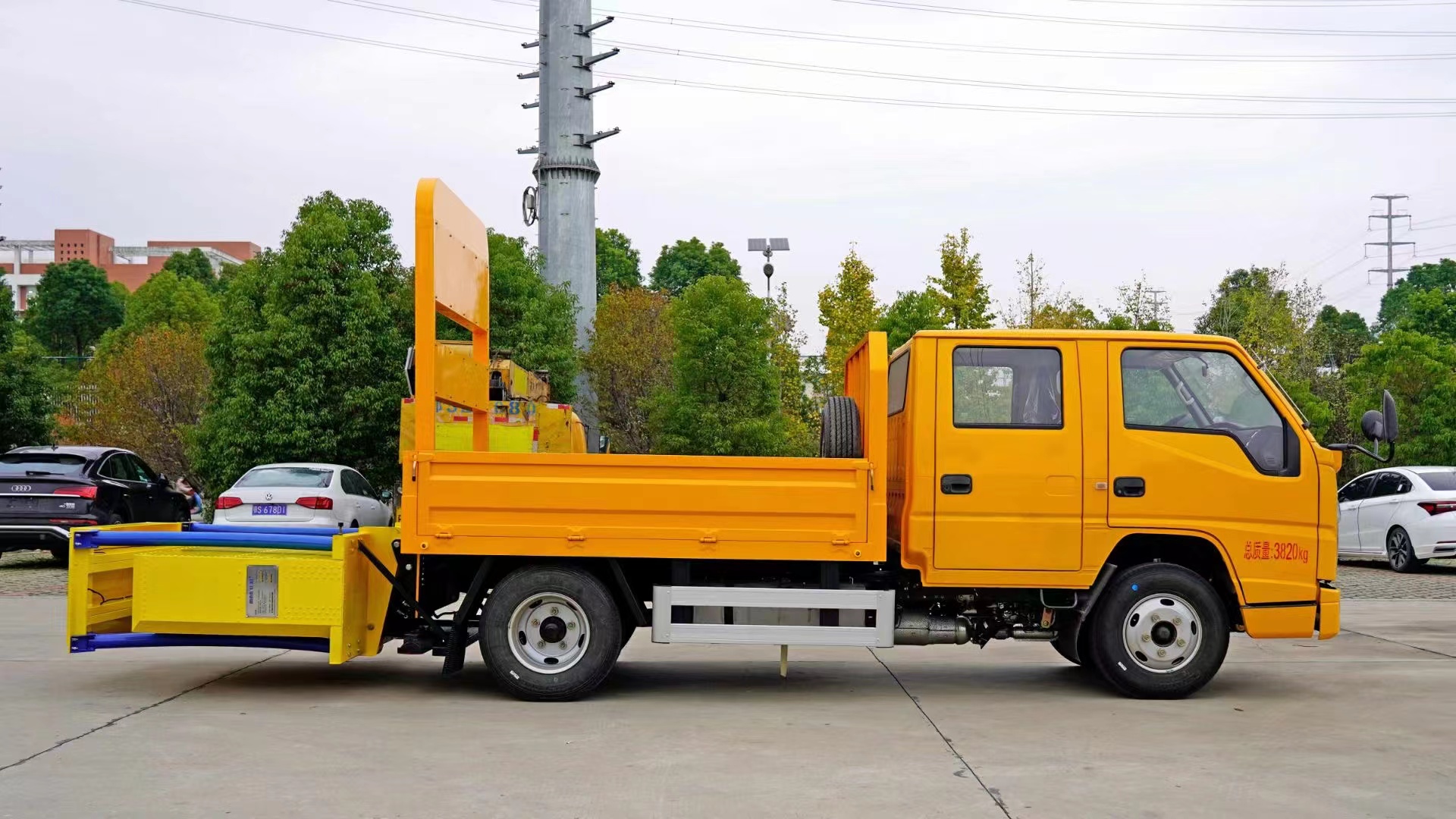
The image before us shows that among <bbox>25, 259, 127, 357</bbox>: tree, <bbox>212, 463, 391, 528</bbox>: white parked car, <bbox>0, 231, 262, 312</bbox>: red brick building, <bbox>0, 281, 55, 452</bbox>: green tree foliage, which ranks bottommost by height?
<bbox>212, 463, 391, 528</bbox>: white parked car

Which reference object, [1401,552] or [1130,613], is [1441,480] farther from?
[1130,613]

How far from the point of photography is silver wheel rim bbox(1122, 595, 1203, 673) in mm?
8297

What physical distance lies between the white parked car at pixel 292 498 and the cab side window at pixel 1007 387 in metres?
11.2

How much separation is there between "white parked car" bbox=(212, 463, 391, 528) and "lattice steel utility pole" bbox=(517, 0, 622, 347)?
15142 mm

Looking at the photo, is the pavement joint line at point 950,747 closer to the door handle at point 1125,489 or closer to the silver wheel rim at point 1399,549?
the door handle at point 1125,489

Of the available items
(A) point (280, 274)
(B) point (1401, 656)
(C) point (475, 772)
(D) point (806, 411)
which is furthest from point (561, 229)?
(C) point (475, 772)

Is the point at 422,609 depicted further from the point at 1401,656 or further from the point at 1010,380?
the point at 1401,656

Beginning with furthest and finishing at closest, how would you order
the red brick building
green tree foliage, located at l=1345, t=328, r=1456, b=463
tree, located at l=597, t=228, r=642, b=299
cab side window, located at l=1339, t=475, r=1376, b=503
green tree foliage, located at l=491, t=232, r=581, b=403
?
the red brick building → tree, located at l=597, t=228, r=642, b=299 → green tree foliage, located at l=491, t=232, r=581, b=403 → green tree foliage, located at l=1345, t=328, r=1456, b=463 → cab side window, located at l=1339, t=475, r=1376, b=503

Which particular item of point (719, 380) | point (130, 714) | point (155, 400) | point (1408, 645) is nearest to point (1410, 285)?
point (719, 380)

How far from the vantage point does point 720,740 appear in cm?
721

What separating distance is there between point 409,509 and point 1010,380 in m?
3.92

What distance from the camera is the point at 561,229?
1336 inches

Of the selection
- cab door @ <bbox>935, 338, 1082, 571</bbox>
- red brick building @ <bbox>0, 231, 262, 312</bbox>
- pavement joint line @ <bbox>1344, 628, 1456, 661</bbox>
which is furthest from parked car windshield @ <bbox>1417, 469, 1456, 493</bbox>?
red brick building @ <bbox>0, 231, 262, 312</bbox>

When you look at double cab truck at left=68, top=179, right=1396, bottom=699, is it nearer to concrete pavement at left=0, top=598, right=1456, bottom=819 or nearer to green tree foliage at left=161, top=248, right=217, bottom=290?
concrete pavement at left=0, top=598, right=1456, bottom=819
